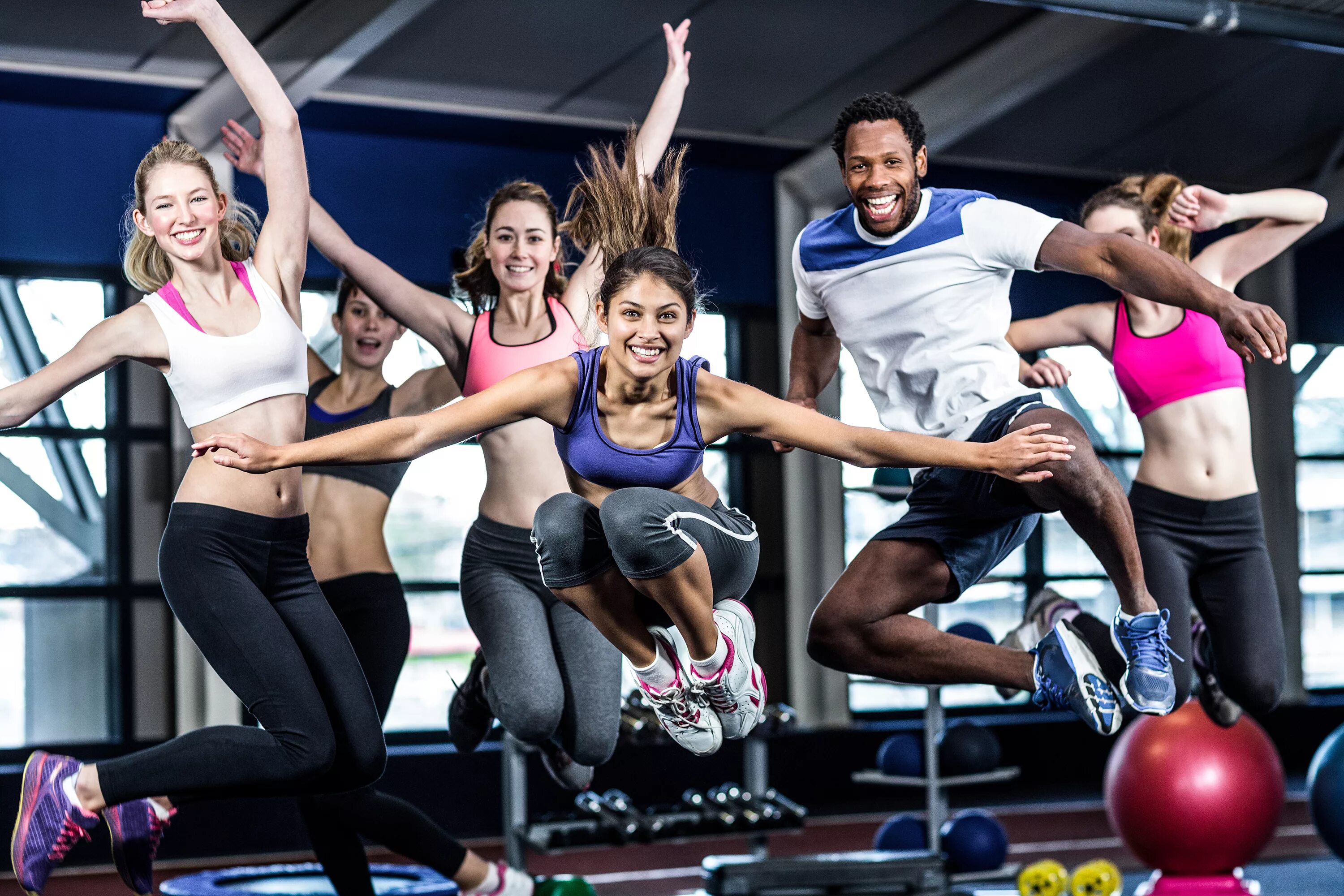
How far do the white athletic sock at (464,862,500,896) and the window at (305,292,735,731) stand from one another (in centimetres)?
315

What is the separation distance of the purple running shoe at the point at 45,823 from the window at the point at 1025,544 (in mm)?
6047

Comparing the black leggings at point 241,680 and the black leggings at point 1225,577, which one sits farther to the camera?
the black leggings at point 1225,577

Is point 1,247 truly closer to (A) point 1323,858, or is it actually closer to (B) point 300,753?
(B) point 300,753

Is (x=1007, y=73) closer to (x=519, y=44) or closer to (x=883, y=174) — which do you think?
(x=519, y=44)

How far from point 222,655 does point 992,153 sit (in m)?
7.24

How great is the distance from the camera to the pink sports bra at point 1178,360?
4105mm

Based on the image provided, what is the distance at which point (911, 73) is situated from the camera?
7.89 meters

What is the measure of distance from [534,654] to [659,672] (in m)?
0.59

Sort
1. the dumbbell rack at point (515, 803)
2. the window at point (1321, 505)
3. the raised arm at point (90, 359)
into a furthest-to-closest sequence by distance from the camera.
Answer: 1. the window at point (1321, 505)
2. the dumbbell rack at point (515, 803)
3. the raised arm at point (90, 359)

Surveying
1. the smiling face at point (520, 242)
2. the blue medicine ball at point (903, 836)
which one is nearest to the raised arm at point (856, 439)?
the smiling face at point (520, 242)

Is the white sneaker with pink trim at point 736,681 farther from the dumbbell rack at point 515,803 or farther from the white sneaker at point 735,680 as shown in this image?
the dumbbell rack at point 515,803

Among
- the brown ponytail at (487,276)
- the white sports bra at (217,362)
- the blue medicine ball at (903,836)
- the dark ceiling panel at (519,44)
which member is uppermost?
the dark ceiling panel at (519,44)

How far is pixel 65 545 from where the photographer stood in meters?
7.11

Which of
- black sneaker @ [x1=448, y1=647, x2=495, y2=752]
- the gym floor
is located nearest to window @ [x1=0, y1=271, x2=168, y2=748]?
the gym floor
